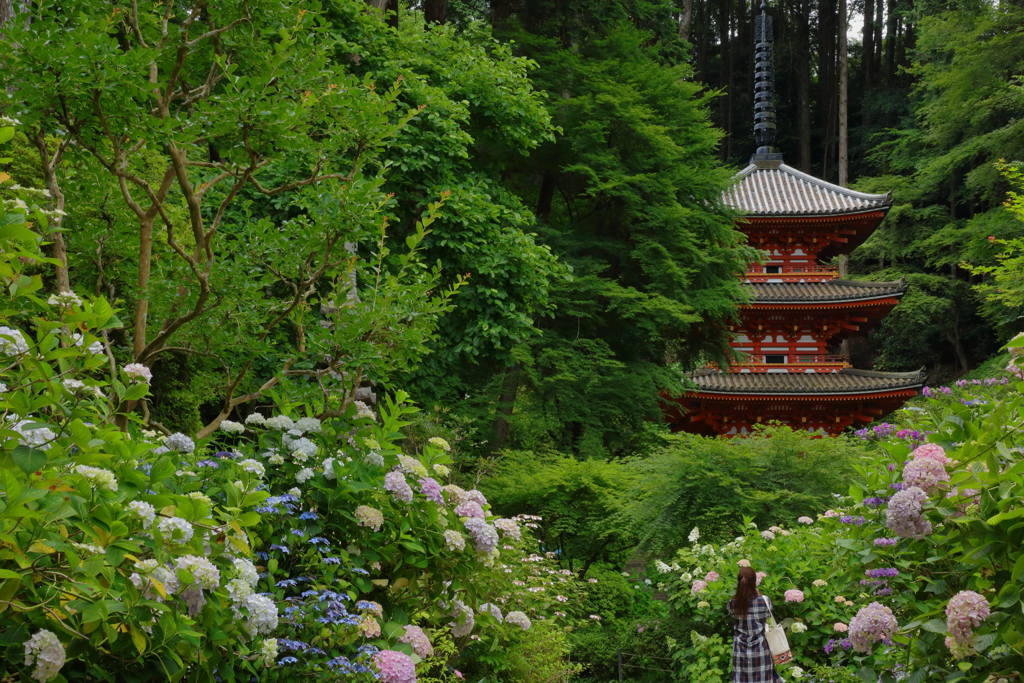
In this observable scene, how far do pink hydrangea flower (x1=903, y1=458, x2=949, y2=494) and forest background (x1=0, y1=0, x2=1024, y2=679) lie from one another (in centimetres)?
236

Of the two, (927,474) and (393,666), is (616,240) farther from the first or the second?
(393,666)

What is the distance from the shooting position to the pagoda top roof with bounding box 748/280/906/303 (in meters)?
16.7

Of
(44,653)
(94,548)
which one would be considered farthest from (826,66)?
(44,653)

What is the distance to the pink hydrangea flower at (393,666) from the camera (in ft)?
9.02

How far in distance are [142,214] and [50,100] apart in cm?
70

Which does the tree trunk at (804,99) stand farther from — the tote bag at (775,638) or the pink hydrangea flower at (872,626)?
the pink hydrangea flower at (872,626)

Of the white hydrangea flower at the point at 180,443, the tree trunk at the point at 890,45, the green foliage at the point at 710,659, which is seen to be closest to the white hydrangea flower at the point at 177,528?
the white hydrangea flower at the point at 180,443

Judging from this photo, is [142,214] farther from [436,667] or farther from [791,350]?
[791,350]

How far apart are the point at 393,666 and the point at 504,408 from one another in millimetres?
8964

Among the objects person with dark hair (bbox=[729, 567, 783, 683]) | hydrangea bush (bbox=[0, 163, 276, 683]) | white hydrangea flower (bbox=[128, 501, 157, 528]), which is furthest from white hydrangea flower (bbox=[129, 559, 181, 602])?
person with dark hair (bbox=[729, 567, 783, 683])

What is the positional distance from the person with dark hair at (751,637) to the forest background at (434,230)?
2.66 meters

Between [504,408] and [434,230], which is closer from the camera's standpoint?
[434,230]

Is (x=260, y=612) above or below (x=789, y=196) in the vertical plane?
below

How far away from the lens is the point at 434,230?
29.2 ft
